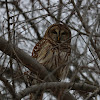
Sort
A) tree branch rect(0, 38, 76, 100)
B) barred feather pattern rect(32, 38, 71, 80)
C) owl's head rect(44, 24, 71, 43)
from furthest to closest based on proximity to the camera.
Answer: owl's head rect(44, 24, 71, 43) → barred feather pattern rect(32, 38, 71, 80) → tree branch rect(0, 38, 76, 100)

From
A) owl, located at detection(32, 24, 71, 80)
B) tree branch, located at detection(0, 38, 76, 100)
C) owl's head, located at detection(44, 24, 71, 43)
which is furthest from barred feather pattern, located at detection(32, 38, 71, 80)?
tree branch, located at detection(0, 38, 76, 100)

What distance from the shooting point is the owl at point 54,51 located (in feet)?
17.1

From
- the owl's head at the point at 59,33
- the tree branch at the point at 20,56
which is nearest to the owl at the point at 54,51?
the owl's head at the point at 59,33

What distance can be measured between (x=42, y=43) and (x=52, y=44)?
0.24m

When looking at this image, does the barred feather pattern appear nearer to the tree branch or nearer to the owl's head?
the owl's head

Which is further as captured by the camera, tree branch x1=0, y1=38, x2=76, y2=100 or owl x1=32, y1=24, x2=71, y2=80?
owl x1=32, y1=24, x2=71, y2=80

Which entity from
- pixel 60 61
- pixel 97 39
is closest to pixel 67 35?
pixel 60 61

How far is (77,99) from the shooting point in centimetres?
408

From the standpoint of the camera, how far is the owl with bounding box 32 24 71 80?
521 cm

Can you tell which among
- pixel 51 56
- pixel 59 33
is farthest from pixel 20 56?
pixel 59 33

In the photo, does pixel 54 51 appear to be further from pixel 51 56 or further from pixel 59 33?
pixel 59 33

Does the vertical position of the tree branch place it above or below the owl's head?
below

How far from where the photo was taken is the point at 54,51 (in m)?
5.21

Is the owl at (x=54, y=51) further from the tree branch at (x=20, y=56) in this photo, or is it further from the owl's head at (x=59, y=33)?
the tree branch at (x=20, y=56)
